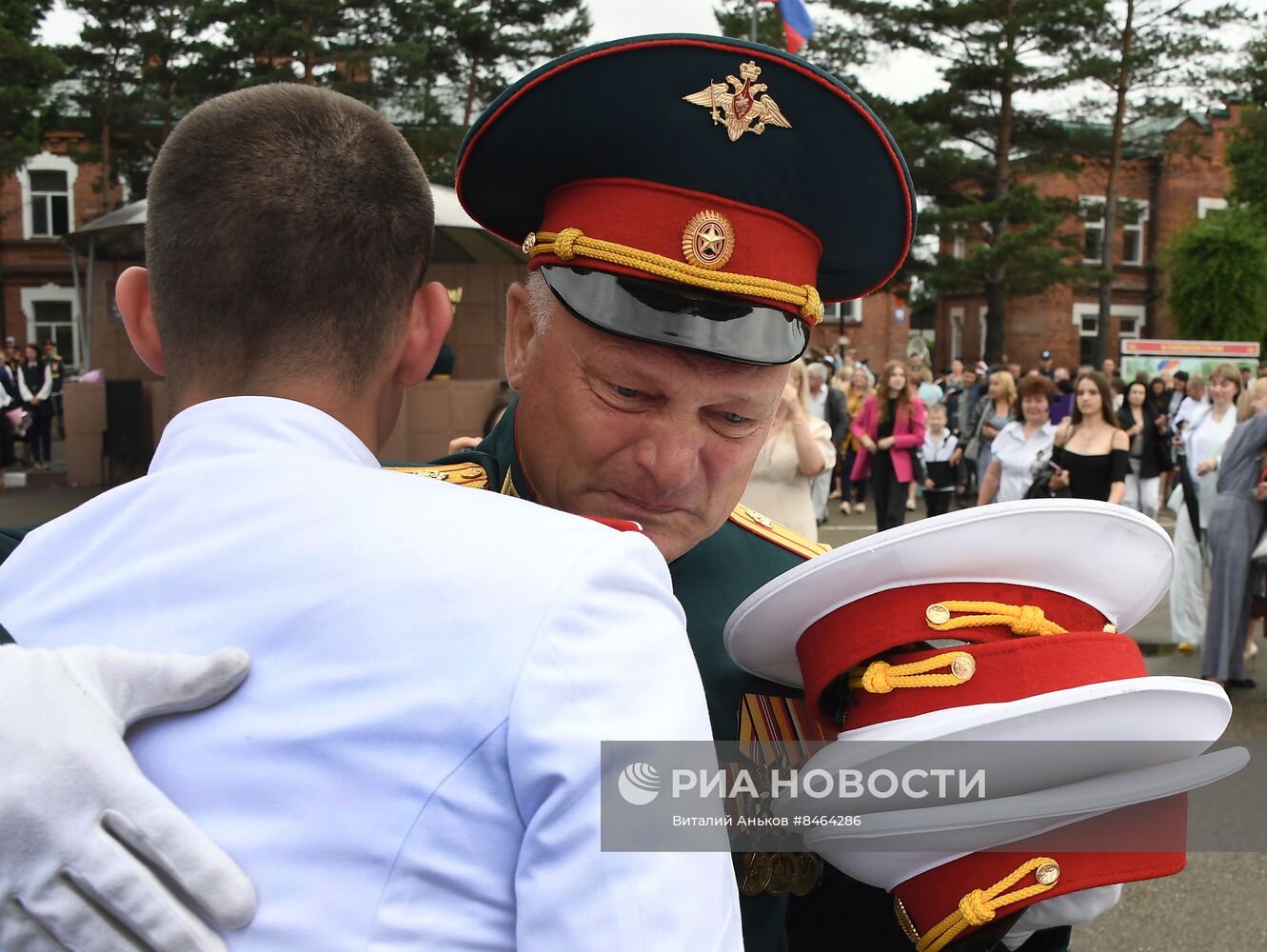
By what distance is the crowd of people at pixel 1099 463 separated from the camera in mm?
6223

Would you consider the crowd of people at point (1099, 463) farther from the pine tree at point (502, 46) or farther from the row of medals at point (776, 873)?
the pine tree at point (502, 46)

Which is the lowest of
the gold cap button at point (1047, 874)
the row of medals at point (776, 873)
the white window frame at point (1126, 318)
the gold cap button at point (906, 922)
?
the row of medals at point (776, 873)

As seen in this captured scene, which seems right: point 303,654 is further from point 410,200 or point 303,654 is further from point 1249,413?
point 1249,413

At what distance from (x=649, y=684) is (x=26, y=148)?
2375 centimetres

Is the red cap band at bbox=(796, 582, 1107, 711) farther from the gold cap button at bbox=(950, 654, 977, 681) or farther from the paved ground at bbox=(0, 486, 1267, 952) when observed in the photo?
the paved ground at bbox=(0, 486, 1267, 952)

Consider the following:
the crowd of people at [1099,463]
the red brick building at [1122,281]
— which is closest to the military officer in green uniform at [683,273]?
the crowd of people at [1099,463]

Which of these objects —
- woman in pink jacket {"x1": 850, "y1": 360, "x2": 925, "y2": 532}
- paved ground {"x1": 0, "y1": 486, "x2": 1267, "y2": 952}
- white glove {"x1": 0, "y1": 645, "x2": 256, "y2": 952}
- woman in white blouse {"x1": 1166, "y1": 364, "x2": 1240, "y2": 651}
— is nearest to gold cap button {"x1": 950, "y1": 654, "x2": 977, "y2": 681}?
white glove {"x1": 0, "y1": 645, "x2": 256, "y2": 952}

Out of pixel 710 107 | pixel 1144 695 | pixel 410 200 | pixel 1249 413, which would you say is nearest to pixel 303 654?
pixel 410 200

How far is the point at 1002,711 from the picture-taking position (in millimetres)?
1099

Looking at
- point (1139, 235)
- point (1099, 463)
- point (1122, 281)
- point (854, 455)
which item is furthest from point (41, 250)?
point (1139, 235)

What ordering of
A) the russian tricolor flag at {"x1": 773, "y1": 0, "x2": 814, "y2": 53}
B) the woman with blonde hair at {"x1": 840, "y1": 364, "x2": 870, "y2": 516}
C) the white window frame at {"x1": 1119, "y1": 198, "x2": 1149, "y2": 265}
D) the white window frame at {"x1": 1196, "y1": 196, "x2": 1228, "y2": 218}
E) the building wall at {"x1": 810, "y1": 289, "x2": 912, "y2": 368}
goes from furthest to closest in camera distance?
the white window frame at {"x1": 1196, "y1": 196, "x2": 1228, "y2": 218}, the white window frame at {"x1": 1119, "y1": 198, "x2": 1149, "y2": 265}, the building wall at {"x1": 810, "y1": 289, "x2": 912, "y2": 368}, the russian tricolor flag at {"x1": 773, "y1": 0, "x2": 814, "y2": 53}, the woman with blonde hair at {"x1": 840, "y1": 364, "x2": 870, "y2": 516}

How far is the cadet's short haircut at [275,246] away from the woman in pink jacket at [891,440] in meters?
8.92

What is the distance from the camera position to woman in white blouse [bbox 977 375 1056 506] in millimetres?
8117

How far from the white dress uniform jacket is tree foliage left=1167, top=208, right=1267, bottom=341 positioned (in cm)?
3097
